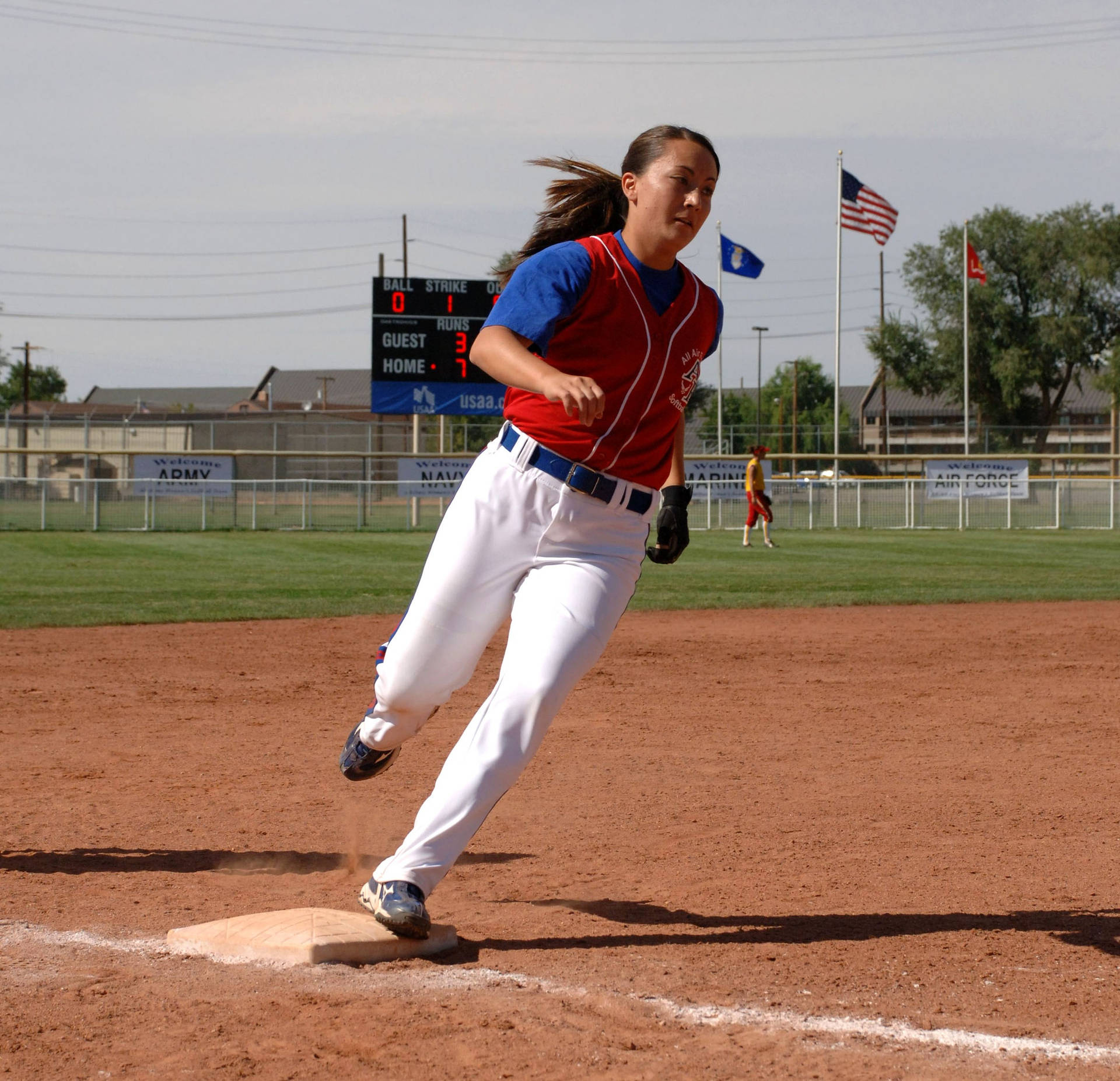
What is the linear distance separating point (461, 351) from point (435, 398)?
1084 mm

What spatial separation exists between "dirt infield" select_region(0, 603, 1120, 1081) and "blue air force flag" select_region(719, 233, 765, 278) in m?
27.6

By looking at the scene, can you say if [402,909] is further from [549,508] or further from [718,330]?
[718,330]

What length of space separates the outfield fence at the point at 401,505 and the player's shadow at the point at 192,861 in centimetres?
2158

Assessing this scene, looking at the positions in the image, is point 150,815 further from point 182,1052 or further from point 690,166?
point 690,166

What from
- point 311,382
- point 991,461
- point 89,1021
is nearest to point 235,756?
point 89,1021

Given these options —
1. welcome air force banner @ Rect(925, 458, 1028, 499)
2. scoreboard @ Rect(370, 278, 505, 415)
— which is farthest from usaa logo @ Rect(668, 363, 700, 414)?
welcome air force banner @ Rect(925, 458, 1028, 499)

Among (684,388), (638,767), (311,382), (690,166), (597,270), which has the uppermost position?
(311,382)

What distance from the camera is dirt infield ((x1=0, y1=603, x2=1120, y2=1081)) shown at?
8.68ft

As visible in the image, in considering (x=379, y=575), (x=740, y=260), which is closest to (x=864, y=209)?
(x=740, y=260)

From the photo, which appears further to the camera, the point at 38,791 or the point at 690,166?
the point at 38,791

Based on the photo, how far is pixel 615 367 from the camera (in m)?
3.25

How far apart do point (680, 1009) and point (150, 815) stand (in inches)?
101

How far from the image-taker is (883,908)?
12.0 feet

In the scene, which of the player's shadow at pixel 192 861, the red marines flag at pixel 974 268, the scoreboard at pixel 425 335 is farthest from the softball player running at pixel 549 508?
the red marines flag at pixel 974 268
